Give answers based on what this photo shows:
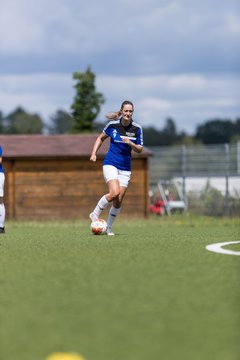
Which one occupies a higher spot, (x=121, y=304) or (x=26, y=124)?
(x=26, y=124)

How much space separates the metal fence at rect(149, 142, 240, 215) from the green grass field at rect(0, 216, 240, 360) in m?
26.0

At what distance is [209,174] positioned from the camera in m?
39.4

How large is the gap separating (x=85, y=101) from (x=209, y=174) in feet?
51.8

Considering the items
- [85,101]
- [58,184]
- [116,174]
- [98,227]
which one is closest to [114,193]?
[116,174]

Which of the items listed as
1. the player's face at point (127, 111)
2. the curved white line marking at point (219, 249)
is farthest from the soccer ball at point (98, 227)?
the curved white line marking at point (219, 249)

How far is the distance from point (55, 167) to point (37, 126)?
126456 millimetres

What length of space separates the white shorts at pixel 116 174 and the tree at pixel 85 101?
38.0 m

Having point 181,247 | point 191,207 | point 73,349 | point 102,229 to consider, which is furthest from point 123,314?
point 191,207

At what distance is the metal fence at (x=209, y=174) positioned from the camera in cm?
3666

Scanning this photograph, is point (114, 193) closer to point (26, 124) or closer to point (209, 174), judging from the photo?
point (209, 174)

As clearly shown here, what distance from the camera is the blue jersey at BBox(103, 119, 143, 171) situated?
49.1ft

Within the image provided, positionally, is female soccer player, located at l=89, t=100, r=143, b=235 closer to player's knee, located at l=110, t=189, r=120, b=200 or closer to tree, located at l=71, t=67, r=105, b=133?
player's knee, located at l=110, t=189, r=120, b=200

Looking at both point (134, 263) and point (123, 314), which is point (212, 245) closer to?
point (134, 263)

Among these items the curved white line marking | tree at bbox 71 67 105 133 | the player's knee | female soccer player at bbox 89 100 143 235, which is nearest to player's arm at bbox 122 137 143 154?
female soccer player at bbox 89 100 143 235
